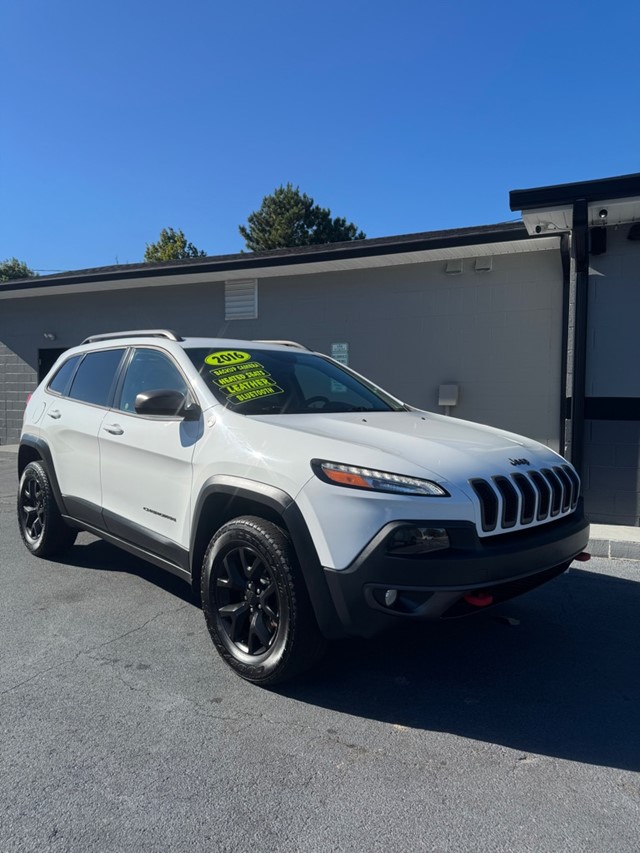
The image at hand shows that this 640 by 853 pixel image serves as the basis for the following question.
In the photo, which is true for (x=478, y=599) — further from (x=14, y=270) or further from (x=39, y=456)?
(x=14, y=270)

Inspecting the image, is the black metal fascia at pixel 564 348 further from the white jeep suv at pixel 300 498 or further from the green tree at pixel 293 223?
Answer: the green tree at pixel 293 223

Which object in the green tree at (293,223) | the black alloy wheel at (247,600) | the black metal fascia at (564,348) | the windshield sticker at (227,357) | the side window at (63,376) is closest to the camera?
the black alloy wheel at (247,600)

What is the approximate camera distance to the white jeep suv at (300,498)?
103 inches

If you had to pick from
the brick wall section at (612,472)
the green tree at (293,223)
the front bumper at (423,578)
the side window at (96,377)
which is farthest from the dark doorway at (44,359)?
the green tree at (293,223)

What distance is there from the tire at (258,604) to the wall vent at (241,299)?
7.05m

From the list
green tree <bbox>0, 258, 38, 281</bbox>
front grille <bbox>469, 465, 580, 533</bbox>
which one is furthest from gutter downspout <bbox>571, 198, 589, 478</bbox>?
green tree <bbox>0, 258, 38, 281</bbox>

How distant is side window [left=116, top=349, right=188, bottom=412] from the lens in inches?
153

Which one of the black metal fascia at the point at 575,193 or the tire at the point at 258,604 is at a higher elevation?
the black metal fascia at the point at 575,193

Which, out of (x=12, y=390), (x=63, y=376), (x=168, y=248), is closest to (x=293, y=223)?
(x=168, y=248)

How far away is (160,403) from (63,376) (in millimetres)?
2237

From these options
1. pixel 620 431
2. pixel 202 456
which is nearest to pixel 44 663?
pixel 202 456

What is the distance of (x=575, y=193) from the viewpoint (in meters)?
5.94

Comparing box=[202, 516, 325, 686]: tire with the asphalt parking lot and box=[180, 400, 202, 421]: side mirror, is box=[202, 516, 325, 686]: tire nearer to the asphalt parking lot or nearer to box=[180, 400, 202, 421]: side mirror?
the asphalt parking lot

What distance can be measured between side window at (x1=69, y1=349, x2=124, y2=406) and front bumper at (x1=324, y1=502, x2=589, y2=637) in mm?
2580
